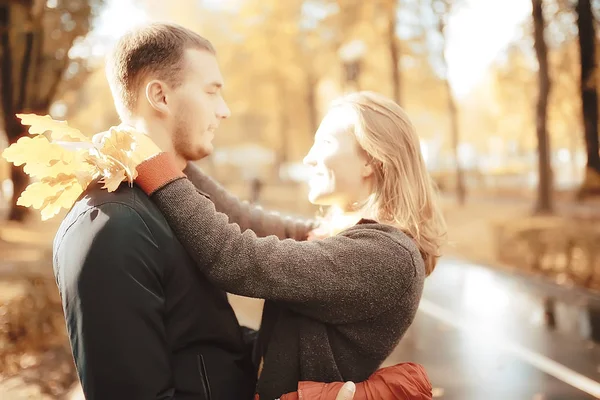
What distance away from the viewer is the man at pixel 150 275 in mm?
1222

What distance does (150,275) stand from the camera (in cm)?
128

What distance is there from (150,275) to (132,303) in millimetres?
75

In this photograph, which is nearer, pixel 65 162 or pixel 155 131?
pixel 65 162

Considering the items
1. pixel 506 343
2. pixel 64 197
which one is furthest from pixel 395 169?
pixel 506 343

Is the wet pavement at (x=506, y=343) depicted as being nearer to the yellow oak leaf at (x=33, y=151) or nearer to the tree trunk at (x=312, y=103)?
the yellow oak leaf at (x=33, y=151)

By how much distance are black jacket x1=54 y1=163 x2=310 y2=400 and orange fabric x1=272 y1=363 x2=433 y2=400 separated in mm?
235

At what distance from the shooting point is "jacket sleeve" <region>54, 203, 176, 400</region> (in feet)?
3.99

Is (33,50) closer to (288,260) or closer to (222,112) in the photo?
(222,112)

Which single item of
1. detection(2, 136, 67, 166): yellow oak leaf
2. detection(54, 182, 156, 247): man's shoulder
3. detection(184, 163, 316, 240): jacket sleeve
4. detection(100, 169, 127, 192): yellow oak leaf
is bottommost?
detection(184, 163, 316, 240): jacket sleeve

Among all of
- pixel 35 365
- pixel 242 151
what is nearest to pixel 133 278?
pixel 35 365

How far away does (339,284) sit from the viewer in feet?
4.72

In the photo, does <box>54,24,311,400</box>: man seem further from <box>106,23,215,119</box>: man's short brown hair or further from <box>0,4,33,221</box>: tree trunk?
<box>0,4,33,221</box>: tree trunk

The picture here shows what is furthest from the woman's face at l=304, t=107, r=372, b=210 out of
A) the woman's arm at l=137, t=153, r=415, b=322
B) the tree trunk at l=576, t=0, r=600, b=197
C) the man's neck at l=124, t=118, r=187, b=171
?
the tree trunk at l=576, t=0, r=600, b=197

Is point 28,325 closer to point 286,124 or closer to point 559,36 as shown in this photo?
point 559,36
